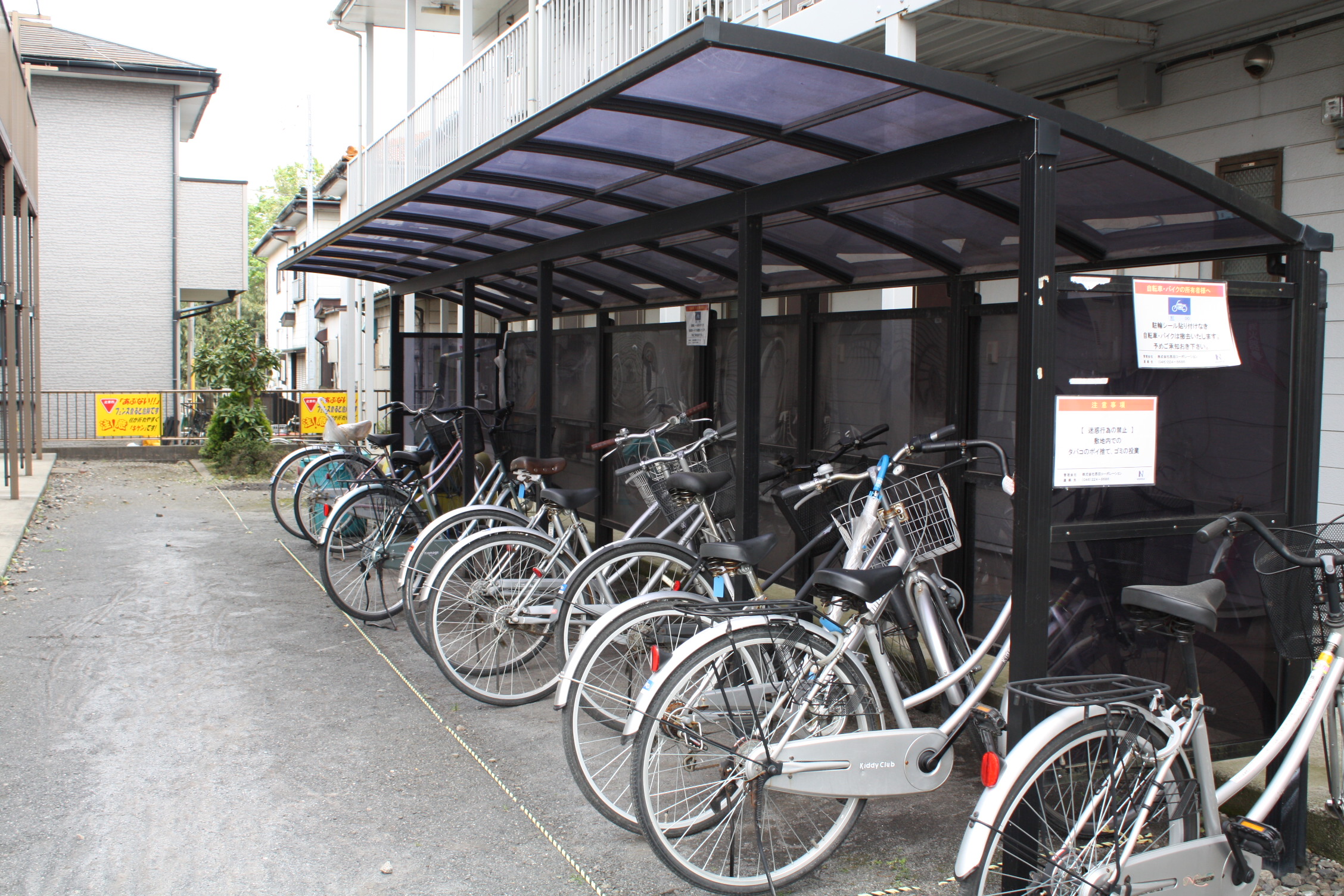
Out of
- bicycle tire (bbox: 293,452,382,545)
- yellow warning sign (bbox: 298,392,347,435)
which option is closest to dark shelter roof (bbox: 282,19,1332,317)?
bicycle tire (bbox: 293,452,382,545)

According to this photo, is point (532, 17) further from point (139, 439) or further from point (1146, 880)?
point (139, 439)

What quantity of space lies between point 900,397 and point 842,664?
7.08 feet

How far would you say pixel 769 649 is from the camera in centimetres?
312

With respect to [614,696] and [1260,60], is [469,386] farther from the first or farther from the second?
[1260,60]

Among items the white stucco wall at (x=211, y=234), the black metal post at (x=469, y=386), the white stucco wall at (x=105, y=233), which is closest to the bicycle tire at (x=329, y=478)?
the black metal post at (x=469, y=386)

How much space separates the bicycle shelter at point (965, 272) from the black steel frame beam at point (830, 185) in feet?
0.04

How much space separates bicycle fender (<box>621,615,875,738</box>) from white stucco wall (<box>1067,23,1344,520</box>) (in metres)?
3.52

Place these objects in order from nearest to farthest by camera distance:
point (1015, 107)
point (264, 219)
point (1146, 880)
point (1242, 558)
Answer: point (1146, 880) → point (1015, 107) → point (1242, 558) → point (264, 219)

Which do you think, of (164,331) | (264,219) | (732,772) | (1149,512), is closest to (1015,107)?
(1149,512)

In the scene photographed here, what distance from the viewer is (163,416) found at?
1741 centimetres

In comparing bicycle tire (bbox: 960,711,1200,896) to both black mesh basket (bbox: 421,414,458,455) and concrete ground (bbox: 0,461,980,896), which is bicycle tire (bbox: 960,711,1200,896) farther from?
black mesh basket (bbox: 421,414,458,455)

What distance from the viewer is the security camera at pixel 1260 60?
5.35 m

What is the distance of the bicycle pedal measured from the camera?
8.95ft

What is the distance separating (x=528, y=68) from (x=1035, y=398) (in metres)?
7.38
